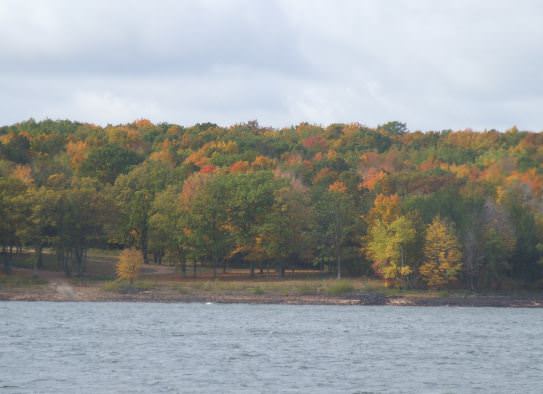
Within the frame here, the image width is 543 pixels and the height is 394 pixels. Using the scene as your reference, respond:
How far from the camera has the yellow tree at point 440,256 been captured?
102188mm

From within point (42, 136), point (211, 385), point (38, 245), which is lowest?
point (211, 385)

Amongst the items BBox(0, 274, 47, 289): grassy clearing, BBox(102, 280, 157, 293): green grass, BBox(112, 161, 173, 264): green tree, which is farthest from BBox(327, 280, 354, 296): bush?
BBox(0, 274, 47, 289): grassy clearing

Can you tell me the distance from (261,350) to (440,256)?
48.0 m

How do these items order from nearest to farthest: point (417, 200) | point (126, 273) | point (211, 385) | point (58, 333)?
1. point (211, 385)
2. point (58, 333)
3. point (126, 273)
4. point (417, 200)

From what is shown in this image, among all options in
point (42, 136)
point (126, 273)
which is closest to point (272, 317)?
point (126, 273)

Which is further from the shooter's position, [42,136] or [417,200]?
[42,136]

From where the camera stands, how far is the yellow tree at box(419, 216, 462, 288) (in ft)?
335

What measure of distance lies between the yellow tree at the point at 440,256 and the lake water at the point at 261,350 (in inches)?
527

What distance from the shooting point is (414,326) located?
249 feet

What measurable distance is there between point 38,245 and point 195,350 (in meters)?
52.6

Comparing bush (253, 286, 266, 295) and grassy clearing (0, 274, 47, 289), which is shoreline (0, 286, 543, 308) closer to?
bush (253, 286, 266, 295)

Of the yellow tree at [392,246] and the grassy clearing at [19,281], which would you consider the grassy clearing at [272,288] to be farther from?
the grassy clearing at [19,281]

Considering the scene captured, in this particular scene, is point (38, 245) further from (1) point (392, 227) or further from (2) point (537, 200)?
(2) point (537, 200)

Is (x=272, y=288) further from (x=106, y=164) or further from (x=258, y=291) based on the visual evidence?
(x=106, y=164)
